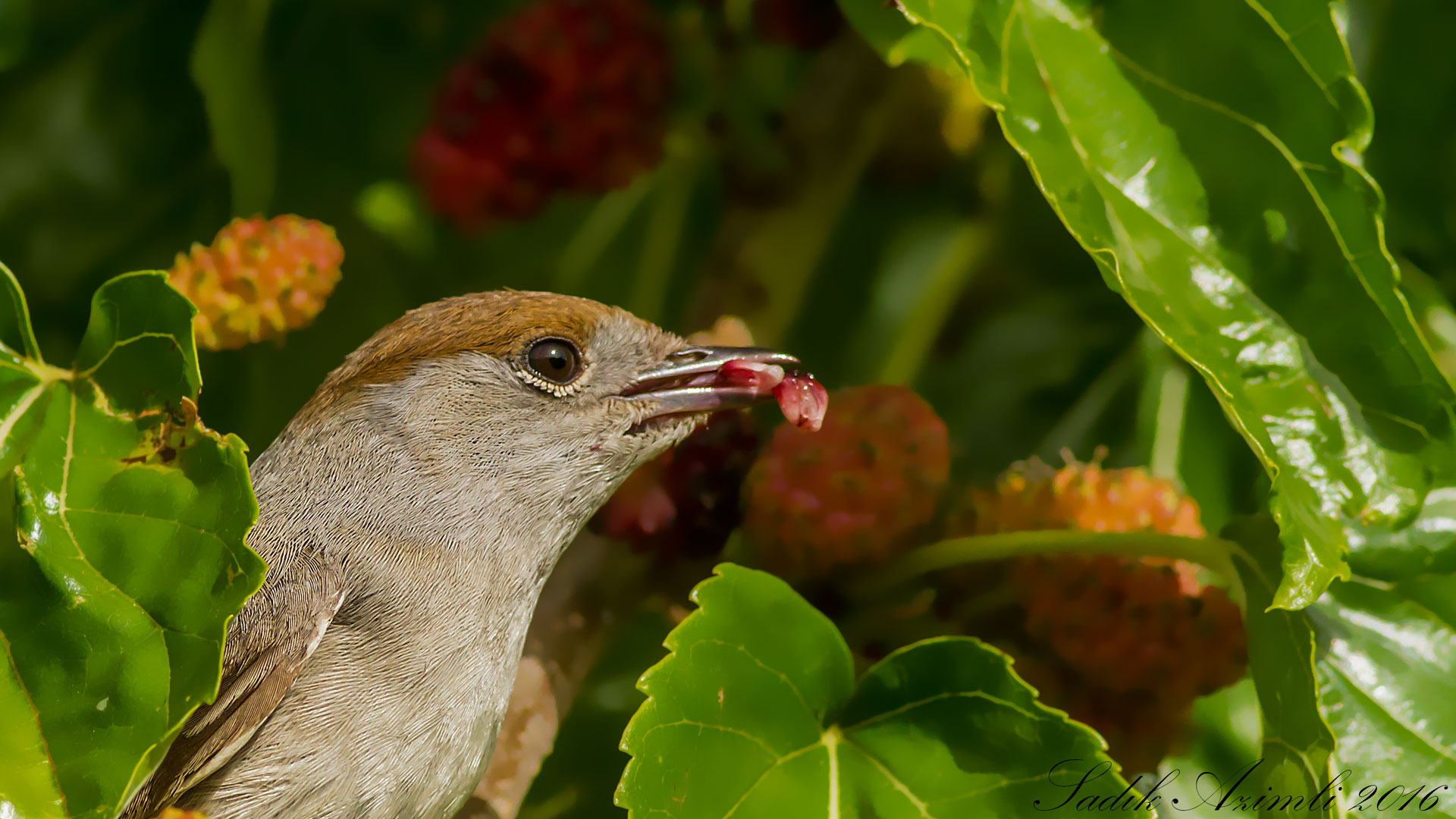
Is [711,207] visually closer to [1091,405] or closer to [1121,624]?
[1091,405]

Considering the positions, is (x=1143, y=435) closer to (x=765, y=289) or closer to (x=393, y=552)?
(x=765, y=289)

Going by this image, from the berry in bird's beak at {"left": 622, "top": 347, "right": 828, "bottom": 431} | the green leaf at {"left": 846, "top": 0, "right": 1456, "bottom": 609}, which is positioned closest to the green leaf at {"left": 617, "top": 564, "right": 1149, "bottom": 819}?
the berry in bird's beak at {"left": 622, "top": 347, "right": 828, "bottom": 431}

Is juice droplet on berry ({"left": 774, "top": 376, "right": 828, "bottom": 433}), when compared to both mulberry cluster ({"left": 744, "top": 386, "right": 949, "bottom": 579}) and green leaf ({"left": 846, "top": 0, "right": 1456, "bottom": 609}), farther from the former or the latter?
green leaf ({"left": 846, "top": 0, "right": 1456, "bottom": 609})

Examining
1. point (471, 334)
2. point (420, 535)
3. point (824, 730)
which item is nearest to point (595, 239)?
point (471, 334)

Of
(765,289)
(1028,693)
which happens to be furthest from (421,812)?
(765,289)

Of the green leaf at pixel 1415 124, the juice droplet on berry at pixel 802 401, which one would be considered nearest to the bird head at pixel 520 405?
the juice droplet on berry at pixel 802 401
